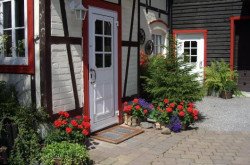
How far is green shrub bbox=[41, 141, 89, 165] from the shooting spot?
14.8 feet

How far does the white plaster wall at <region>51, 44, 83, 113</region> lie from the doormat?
2.82 feet

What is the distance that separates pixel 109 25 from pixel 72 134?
2676 mm

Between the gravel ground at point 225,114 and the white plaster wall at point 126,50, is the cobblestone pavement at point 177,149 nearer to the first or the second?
the gravel ground at point 225,114

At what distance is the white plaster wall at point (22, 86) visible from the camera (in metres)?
5.50

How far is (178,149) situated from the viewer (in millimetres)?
5660

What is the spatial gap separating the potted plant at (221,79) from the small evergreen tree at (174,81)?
360 centimetres

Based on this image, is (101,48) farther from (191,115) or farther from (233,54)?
(233,54)

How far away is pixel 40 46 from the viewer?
5.26m

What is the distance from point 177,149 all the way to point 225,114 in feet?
10.9

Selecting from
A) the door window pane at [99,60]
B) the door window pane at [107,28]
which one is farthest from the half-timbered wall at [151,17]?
the door window pane at [99,60]

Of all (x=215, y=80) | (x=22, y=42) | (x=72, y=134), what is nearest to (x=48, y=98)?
(x=72, y=134)

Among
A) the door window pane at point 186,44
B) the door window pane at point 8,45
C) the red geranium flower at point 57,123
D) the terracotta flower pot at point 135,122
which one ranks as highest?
the door window pane at point 186,44

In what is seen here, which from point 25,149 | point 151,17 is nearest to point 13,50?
point 25,149

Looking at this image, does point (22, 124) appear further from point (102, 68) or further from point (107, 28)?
point (107, 28)
